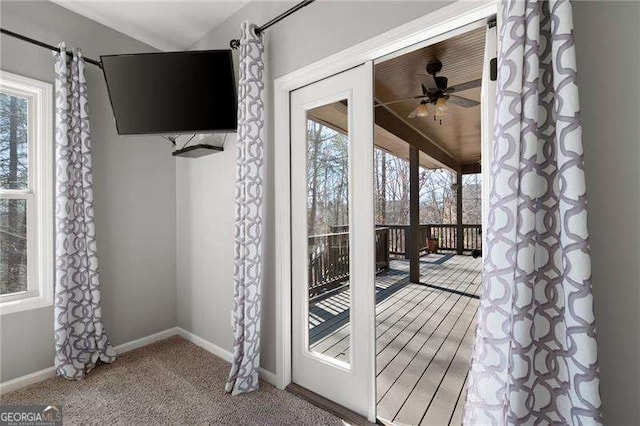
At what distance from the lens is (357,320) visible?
72.4 inches

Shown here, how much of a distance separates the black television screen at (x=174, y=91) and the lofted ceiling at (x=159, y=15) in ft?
1.72

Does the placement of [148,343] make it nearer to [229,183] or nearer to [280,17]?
[229,183]

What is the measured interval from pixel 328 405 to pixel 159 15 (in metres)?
3.10

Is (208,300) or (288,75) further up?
(288,75)

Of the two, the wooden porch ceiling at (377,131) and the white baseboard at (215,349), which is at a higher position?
the wooden porch ceiling at (377,131)

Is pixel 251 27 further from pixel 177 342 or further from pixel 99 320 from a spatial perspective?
pixel 177 342

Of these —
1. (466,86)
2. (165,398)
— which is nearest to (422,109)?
(466,86)

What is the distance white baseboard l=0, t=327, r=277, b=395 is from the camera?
6.88 feet

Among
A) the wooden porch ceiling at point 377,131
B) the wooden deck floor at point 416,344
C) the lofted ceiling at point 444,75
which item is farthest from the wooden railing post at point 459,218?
the wooden deck floor at point 416,344

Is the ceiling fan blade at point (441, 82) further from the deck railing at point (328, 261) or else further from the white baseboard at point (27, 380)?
the white baseboard at point (27, 380)

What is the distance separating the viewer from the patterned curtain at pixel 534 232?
1.00 meters

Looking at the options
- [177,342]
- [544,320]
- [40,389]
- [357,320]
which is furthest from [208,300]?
[544,320]

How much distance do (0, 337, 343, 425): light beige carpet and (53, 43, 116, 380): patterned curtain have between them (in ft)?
0.60

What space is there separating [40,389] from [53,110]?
196 cm
